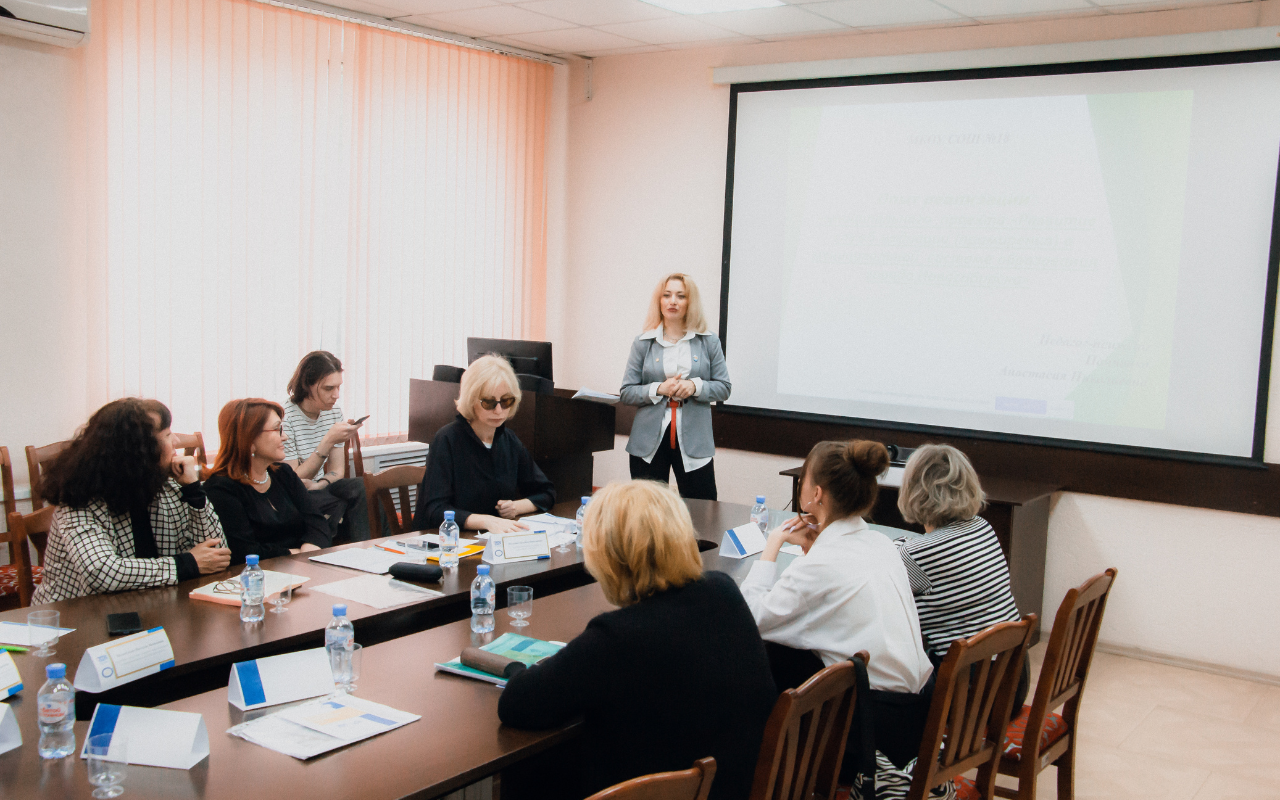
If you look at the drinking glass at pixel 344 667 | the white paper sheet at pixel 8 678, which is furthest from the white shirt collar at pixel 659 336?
the white paper sheet at pixel 8 678

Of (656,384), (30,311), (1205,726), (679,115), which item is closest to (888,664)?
(1205,726)

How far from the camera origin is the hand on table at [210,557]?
9.66 ft

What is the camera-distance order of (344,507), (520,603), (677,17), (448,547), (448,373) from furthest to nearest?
(448,373), (677,17), (344,507), (448,547), (520,603)

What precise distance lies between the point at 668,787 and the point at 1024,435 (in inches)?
165

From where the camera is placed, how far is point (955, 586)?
2.83 meters

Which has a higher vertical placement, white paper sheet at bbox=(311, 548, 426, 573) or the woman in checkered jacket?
the woman in checkered jacket

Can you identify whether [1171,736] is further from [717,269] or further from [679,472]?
[717,269]

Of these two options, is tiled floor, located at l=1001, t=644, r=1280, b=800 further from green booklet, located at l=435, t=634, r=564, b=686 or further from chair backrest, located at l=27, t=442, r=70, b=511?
chair backrest, located at l=27, t=442, r=70, b=511

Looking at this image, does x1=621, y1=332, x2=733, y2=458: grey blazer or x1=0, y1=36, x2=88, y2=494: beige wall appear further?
x1=621, y1=332, x2=733, y2=458: grey blazer

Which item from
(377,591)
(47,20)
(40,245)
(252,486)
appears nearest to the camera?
(377,591)

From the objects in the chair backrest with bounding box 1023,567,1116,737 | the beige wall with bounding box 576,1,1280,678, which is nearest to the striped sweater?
the chair backrest with bounding box 1023,567,1116,737

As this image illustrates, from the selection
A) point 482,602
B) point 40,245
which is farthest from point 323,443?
point 482,602

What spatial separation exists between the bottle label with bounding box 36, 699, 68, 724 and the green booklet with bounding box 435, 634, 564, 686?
0.76m

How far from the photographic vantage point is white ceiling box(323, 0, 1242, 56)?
191 inches
